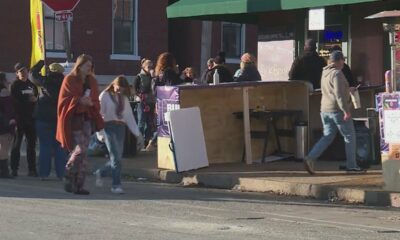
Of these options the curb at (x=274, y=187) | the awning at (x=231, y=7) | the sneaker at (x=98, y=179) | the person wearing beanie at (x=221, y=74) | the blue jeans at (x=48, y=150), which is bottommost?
the curb at (x=274, y=187)

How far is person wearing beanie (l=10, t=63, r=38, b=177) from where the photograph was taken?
1329cm

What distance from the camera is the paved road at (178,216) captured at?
8.42 m

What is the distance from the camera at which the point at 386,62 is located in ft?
48.0

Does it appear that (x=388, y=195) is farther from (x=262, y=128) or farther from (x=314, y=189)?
(x=262, y=128)

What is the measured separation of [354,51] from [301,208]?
5631mm

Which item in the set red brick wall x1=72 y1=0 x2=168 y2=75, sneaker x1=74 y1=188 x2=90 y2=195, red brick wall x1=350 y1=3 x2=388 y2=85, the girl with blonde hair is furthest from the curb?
red brick wall x1=72 y1=0 x2=168 y2=75

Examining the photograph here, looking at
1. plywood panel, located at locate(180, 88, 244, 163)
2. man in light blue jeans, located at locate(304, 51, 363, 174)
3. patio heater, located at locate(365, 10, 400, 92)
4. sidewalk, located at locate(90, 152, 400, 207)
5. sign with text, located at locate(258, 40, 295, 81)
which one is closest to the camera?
sidewalk, located at locate(90, 152, 400, 207)

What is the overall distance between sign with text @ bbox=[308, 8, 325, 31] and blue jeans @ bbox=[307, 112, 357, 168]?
8.57ft

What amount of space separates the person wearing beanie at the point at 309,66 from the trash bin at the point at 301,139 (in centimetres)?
89

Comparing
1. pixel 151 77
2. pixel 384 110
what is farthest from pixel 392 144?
pixel 151 77

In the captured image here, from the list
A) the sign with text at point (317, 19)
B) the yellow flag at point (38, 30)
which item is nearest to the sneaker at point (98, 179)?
the yellow flag at point (38, 30)

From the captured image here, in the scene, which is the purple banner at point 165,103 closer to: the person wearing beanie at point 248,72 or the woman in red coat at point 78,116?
the person wearing beanie at point 248,72

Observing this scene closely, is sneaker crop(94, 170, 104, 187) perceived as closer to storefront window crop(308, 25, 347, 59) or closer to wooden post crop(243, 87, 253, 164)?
wooden post crop(243, 87, 253, 164)

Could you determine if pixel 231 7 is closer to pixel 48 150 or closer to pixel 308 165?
pixel 308 165
